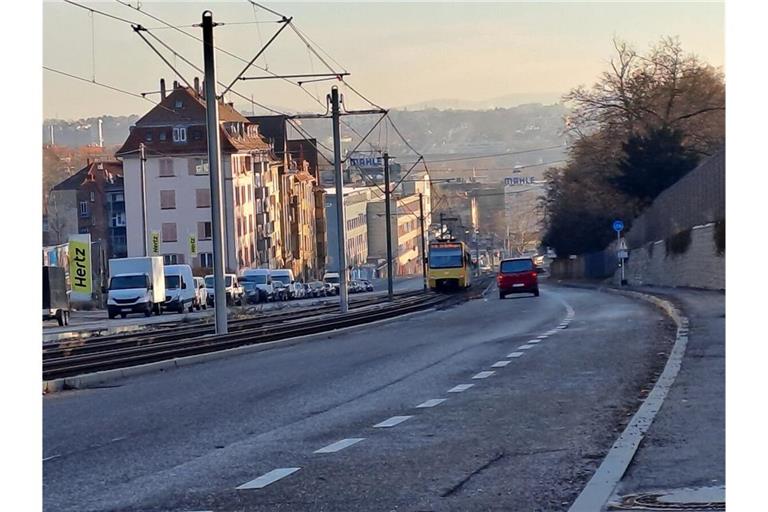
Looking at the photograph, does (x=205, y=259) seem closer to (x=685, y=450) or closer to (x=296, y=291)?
(x=296, y=291)

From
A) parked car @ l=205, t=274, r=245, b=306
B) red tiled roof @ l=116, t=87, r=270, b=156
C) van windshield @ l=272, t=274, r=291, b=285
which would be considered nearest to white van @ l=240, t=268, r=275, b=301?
parked car @ l=205, t=274, r=245, b=306

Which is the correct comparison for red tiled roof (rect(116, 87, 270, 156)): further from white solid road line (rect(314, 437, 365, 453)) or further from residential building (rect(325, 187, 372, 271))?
white solid road line (rect(314, 437, 365, 453))

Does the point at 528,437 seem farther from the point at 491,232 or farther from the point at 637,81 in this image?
the point at 491,232

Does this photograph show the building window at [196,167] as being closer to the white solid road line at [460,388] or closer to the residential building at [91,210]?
the residential building at [91,210]

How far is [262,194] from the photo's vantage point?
9031cm

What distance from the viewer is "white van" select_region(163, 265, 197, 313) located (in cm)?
6081

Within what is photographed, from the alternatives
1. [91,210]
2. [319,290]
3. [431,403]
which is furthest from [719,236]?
[91,210]

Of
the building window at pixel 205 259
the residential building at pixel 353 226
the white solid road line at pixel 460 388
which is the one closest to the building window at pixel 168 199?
the building window at pixel 205 259

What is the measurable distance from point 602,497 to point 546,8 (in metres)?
9.93

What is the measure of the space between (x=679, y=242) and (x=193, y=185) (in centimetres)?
2878

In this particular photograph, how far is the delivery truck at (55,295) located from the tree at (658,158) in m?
33.0

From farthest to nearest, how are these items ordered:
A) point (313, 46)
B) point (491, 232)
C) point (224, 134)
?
point (491, 232), point (224, 134), point (313, 46)
